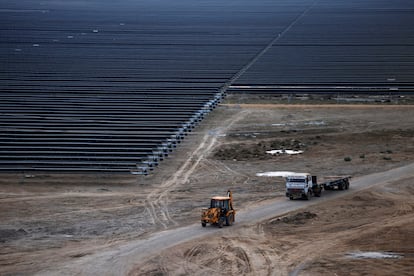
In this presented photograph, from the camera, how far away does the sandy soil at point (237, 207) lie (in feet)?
75.2

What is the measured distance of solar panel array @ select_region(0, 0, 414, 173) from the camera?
43.3 meters

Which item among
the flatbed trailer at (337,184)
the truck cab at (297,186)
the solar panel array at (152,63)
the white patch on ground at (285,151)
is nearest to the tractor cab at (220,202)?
the truck cab at (297,186)

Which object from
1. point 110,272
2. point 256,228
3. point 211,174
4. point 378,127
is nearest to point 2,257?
point 110,272

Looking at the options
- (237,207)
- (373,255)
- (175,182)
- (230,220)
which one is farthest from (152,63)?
(373,255)

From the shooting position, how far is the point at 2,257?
23.9 m

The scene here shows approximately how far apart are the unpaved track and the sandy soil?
398mm

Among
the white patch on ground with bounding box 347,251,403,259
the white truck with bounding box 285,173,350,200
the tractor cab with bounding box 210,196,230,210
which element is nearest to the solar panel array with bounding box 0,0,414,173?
the white truck with bounding box 285,173,350,200

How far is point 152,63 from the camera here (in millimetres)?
73062

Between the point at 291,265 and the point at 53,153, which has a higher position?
the point at 53,153

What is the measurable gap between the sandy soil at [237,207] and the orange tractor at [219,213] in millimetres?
371

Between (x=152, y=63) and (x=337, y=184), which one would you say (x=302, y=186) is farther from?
(x=152, y=63)

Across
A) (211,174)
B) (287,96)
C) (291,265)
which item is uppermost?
(287,96)

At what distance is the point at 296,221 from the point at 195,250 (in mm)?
5047

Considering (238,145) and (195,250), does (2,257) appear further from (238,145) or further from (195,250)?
(238,145)
